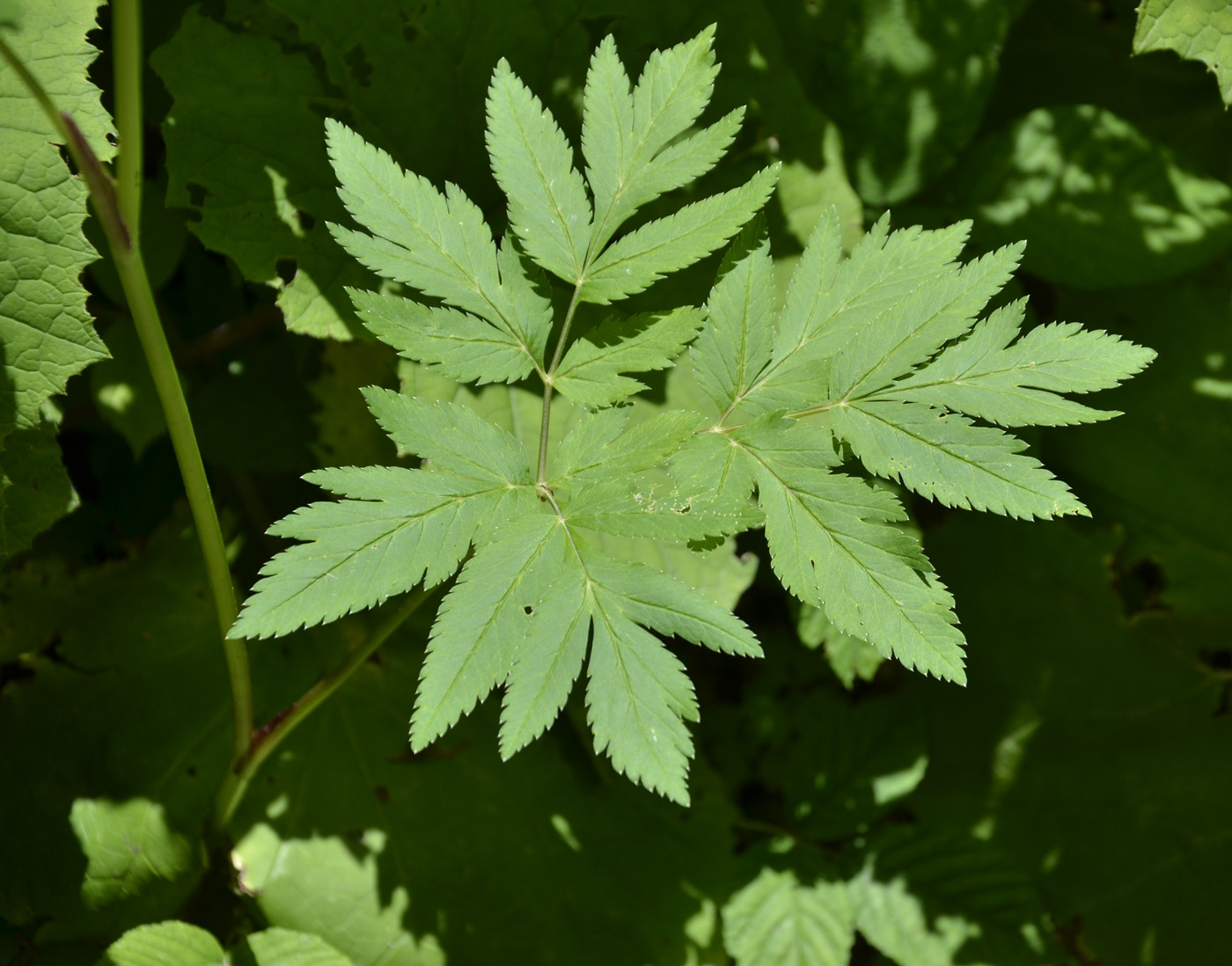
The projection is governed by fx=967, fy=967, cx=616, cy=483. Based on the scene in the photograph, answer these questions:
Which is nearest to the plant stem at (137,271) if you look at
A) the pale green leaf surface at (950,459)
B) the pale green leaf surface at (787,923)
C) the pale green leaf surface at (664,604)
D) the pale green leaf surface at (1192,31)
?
the pale green leaf surface at (664,604)

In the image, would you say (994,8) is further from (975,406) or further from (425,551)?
(425,551)

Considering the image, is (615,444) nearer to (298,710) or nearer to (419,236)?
(419,236)

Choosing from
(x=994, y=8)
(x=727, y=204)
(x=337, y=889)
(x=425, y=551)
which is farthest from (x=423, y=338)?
(x=994, y=8)

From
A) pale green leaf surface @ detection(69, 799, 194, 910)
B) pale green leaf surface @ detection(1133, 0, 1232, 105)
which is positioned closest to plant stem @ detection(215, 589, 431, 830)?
pale green leaf surface @ detection(69, 799, 194, 910)

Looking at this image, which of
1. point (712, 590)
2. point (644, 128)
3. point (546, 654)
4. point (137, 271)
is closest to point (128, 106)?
point (137, 271)

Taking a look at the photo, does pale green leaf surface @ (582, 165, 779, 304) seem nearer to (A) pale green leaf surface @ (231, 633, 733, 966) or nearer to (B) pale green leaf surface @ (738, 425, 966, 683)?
(B) pale green leaf surface @ (738, 425, 966, 683)

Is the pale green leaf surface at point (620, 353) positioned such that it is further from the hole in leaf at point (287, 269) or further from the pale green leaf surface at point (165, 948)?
the pale green leaf surface at point (165, 948)
